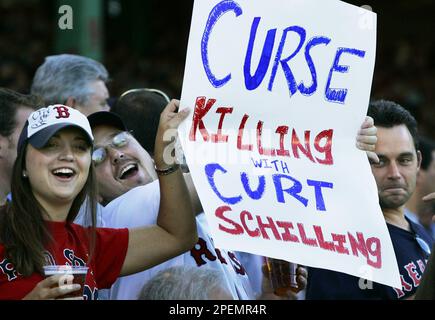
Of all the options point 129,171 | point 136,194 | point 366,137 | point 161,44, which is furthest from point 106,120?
point 161,44

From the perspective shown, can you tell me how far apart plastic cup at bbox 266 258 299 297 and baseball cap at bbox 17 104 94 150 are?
0.86 metres

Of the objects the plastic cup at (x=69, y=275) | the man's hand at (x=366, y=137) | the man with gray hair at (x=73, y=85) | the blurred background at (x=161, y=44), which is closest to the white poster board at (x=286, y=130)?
the man's hand at (x=366, y=137)

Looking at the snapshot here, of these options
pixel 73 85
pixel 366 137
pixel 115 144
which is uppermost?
pixel 366 137

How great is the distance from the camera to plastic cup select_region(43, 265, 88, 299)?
3.19m

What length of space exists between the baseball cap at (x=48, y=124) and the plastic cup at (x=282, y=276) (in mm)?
856

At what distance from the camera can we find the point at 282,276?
401 cm

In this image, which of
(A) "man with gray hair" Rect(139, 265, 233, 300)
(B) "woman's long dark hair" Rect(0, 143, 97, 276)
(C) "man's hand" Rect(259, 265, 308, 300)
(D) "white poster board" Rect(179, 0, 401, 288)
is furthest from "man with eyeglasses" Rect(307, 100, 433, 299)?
(B) "woman's long dark hair" Rect(0, 143, 97, 276)

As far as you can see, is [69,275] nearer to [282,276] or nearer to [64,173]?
[64,173]

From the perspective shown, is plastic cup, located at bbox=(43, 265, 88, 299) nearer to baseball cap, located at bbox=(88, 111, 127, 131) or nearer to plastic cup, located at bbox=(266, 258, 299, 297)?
plastic cup, located at bbox=(266, 258, 299, 297)

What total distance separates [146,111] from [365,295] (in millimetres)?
1166

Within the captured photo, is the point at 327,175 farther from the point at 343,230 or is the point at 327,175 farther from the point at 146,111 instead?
the point at 146,111

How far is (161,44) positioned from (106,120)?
Answer: 10.3m

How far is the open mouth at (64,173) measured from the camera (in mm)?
3498
